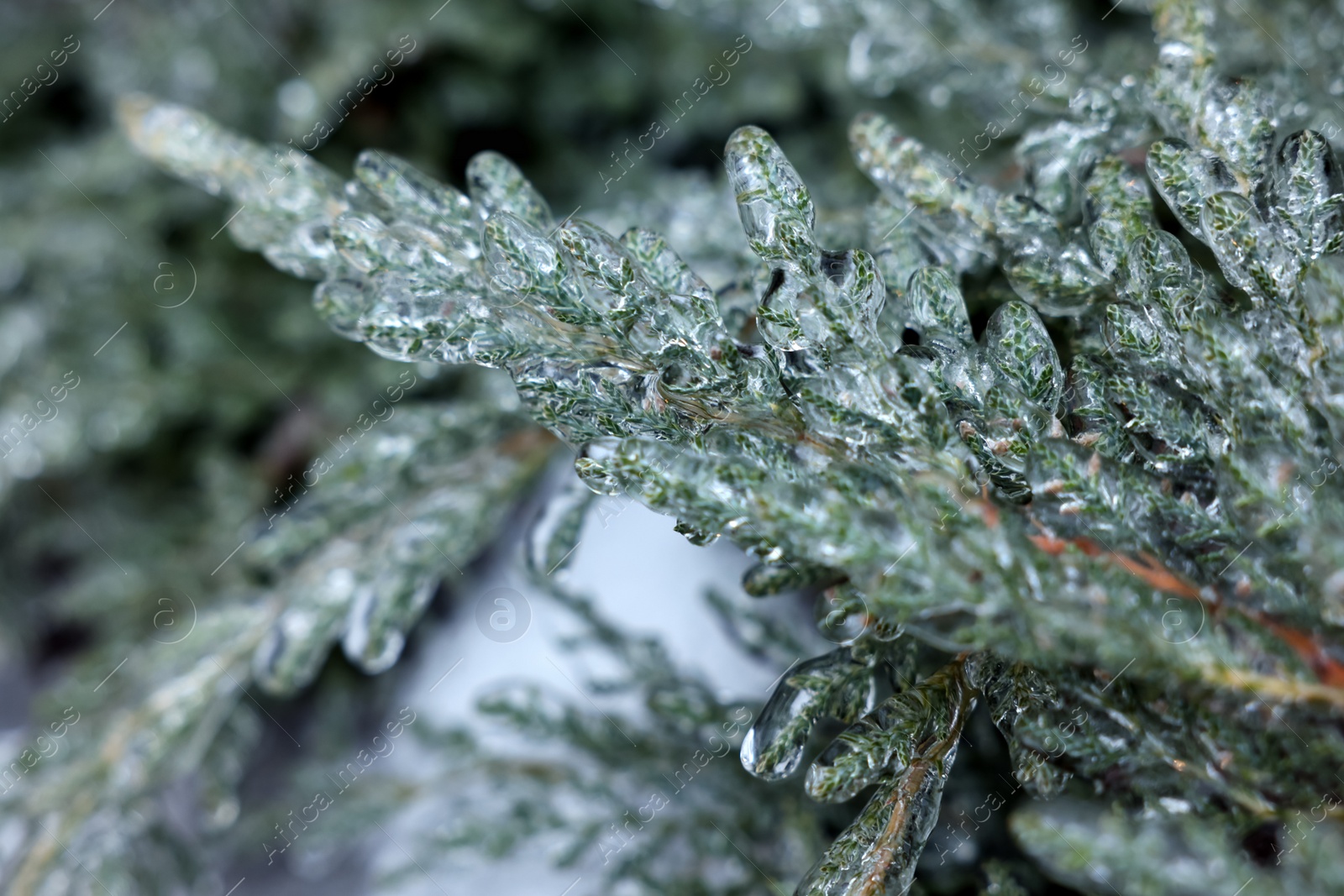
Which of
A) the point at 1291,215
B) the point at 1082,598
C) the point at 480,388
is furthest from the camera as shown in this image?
the point at 480,388

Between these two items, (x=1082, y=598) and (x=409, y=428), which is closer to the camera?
(x=1082, y=598)

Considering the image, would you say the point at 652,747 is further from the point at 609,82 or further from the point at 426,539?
the point at 609,82

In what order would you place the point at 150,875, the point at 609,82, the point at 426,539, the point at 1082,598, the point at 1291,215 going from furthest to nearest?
the point at 609,82
the point at 150,875
the point at 426,539
the point at 1291,215
the point at 1082,598

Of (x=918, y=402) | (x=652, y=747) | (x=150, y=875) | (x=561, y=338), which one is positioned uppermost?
(x=561, y=338)

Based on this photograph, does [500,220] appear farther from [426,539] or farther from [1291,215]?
[1291,215]

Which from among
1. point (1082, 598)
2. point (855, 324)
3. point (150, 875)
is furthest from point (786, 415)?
point (150, 875)

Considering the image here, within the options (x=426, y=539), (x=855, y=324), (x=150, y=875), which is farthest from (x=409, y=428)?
(x=150, y=875)

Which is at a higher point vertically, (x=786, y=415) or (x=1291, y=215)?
(x=786, y=415)
